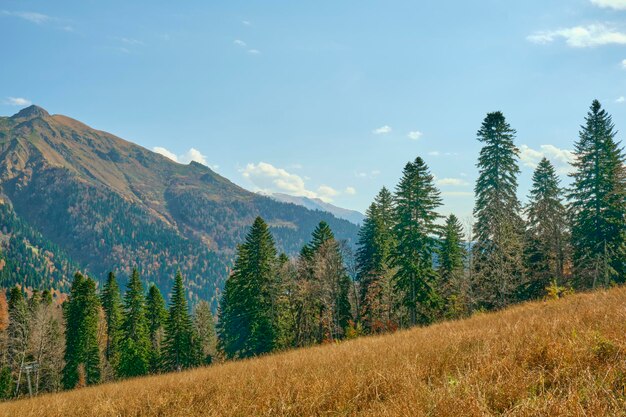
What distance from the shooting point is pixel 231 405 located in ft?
16.2

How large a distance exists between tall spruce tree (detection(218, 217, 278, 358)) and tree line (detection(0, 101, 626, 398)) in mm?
132

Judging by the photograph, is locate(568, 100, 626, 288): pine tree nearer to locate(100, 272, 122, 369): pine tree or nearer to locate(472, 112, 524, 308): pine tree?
locate(472, 112, 524, 308): pine tree

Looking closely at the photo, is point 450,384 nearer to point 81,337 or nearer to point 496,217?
point 496,217

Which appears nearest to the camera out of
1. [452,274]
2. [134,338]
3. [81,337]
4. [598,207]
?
[598,207]

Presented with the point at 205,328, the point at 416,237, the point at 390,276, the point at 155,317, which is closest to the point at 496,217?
the point at 416,237

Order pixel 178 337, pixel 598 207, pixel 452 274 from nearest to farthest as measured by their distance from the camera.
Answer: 1. pixel 598 207
2. pixel 452 274
3. pixel 178 337

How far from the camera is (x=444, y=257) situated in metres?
46.6

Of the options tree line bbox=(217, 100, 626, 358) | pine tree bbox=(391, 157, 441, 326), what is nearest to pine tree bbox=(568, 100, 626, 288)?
tree line bbox=(217, 100, 626, 358)

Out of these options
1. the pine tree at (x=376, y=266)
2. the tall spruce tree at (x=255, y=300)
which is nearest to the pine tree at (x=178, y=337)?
the tall spruce tree at (x=255, y=300)

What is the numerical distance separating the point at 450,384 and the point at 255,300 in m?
37.0

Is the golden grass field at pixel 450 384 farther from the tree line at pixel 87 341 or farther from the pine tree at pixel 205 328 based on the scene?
the pine tree at pixel 205 328

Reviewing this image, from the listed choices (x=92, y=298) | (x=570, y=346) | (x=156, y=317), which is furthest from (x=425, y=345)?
(x=156, y=317)

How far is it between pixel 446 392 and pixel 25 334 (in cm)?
6443

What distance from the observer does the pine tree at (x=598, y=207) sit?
2947cm
